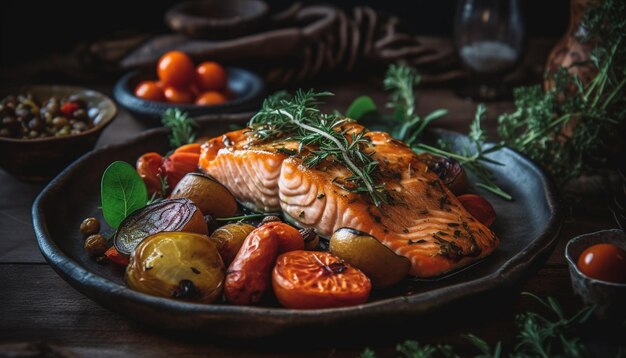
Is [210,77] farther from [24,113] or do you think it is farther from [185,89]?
[24,113]

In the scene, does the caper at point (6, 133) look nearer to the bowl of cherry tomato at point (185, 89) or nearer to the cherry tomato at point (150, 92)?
the bowl of cherry tomato at point (185, 89)

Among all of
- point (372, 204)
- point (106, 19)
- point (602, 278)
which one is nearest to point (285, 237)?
point (372, 204)

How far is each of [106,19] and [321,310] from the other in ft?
11.1

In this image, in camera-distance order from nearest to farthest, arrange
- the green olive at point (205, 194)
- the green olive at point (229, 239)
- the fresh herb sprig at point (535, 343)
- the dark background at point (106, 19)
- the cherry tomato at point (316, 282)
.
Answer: the fresh herb sprig at point (535, 343) → the cherry tomato at point (316, 282) → the green olive at point (229, 239) → the green olive at point (205, 194) → the dark background at point (106, 19)

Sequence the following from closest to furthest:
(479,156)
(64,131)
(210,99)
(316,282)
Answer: (316,282) < (479,156) < (64,131) < (210,99)

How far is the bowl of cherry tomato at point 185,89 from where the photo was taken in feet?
9.95

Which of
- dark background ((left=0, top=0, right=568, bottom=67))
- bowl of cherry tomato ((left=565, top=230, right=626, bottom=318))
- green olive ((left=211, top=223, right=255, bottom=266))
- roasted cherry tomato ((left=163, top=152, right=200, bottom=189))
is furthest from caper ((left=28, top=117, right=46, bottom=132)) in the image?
bowl of cherry tomato ((left=565, top=230, right=626, bottom=318))

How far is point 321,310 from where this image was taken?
4.87 ft

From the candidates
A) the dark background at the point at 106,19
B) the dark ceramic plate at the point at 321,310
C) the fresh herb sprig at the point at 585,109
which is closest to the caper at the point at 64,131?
the dark ceramic plate at the point at 321,310

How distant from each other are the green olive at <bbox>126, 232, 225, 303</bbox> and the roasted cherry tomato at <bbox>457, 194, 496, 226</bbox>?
82 cm

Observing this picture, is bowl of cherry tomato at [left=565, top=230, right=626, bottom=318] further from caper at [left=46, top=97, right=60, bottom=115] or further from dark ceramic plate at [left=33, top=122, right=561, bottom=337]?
caper at [left=46, top=97, right=60, bottom=115]

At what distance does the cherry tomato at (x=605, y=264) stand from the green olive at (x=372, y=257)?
439 millimetres

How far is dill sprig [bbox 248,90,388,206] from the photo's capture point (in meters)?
1.89

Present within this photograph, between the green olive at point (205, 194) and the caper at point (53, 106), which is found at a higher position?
the green olive at point (205, 194)
